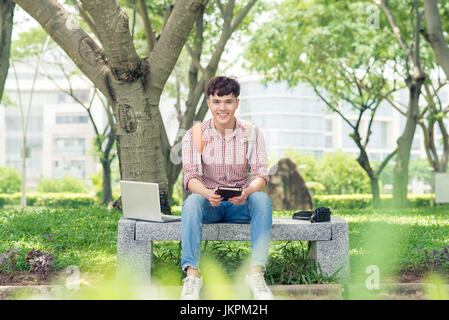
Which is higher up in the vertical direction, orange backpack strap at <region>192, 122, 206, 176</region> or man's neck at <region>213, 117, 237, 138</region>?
man's neck at <region>213, 117, 237, 138</region>

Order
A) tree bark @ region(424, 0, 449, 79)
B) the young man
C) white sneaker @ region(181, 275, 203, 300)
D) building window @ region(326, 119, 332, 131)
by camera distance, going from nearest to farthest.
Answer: white sneaker @ region(181, 275, 203, 300), the young man, tree bark @ region(424, 0, 449, 79), building window @ region(326, 119, 332, 131)

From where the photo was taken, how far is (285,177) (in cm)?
1559

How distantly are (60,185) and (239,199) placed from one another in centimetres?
2561

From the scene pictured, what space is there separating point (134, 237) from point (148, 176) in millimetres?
2124

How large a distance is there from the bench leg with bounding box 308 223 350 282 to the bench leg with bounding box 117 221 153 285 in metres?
1.27

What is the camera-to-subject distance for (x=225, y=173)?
158 inches

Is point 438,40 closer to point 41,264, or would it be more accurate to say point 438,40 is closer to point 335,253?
point 335,253

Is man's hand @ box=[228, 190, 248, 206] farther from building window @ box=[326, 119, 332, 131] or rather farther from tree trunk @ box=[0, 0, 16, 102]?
building window @ box=[326, 119, 332, 131]

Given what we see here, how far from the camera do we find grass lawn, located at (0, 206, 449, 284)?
160 inches

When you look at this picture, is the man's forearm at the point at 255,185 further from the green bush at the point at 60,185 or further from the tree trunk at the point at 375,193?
the green bush at the point at 60,185

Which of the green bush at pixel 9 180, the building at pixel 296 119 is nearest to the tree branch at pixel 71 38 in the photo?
the green bush at pixel 9 180

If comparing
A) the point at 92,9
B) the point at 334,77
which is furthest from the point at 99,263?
the point at 334,77

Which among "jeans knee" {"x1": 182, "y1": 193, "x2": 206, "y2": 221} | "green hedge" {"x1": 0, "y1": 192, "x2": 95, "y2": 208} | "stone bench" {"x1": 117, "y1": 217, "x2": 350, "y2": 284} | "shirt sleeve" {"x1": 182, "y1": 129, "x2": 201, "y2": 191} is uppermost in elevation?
"shirt sleeve" {"x1": 182, "y1": 129, "x2": 201, "y2": 191}

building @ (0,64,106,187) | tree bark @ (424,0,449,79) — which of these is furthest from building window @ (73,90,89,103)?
tree bark @ (424,0,449,79)
